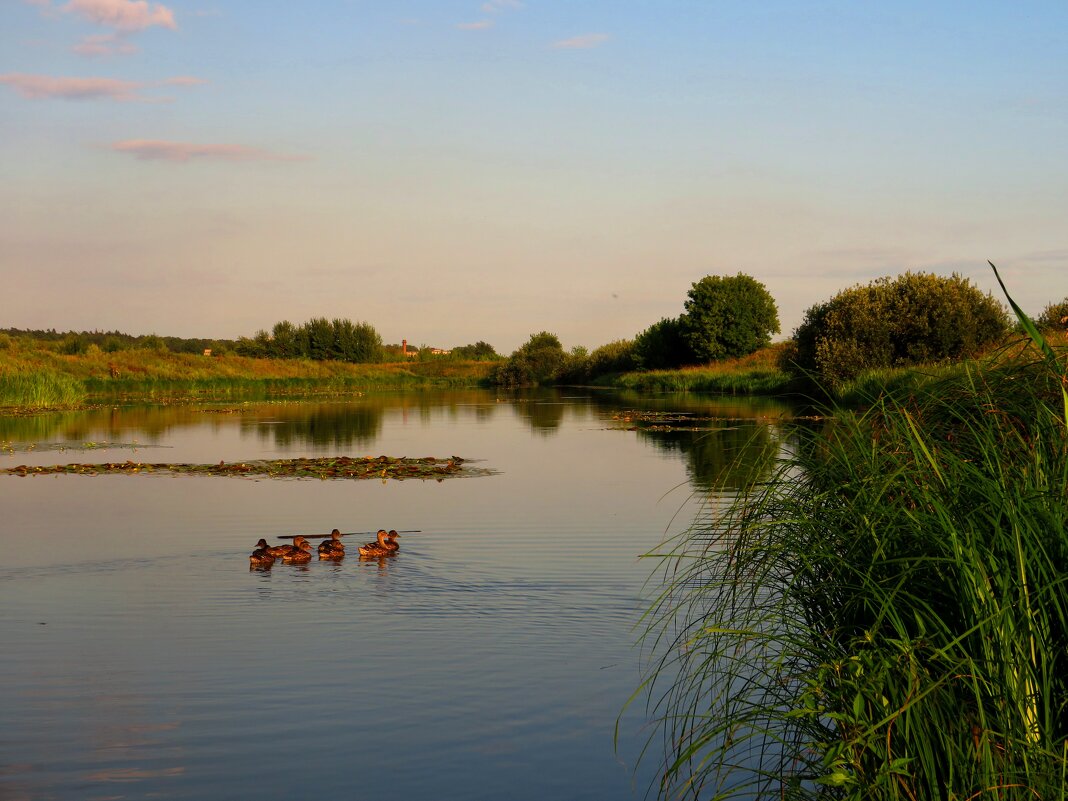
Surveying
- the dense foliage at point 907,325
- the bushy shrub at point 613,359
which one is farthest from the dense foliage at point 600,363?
the dense foliage at point 907,325

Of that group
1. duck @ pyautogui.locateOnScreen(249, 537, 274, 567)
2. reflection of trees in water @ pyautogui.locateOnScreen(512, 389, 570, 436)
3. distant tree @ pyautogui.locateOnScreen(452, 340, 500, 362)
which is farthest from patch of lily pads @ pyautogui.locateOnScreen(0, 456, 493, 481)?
distant tree @ pyautogui.locateOnScreen(452, 340, 500, 362)

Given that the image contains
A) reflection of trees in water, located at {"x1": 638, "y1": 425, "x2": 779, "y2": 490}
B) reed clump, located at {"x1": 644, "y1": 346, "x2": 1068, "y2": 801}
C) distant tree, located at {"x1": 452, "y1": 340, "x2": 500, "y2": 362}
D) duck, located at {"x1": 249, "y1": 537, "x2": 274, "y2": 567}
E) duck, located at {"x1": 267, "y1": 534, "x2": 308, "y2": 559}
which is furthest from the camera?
distant tree, located at {"x1": 452, "y1": 340, "x2": 500, "y2": 362}

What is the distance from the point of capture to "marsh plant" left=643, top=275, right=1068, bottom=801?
13.7 ft

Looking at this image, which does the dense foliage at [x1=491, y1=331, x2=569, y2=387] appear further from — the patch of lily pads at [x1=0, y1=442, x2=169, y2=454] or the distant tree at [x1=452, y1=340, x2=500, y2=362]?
the patch of lily pads at [x1=0, y1=442, x2=169, y2=454]

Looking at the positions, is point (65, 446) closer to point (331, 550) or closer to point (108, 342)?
point (331, 550)

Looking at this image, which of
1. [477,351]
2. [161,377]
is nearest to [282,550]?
[161,377]

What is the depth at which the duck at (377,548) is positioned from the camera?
41.8 feet

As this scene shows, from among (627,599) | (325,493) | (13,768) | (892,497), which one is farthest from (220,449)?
(892,497)

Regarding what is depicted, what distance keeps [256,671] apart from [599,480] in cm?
1321

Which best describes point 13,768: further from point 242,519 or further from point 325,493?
point 325,493

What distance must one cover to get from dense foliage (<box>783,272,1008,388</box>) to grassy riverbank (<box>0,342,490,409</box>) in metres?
34.5

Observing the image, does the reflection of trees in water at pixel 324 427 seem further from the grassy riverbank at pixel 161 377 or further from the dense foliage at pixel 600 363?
the dense foliage at pixel 600 363

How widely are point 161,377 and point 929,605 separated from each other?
219ft

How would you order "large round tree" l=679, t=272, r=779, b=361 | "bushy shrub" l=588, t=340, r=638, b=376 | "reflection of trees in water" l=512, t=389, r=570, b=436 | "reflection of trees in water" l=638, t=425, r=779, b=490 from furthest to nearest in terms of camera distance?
"bushy shrub" l=588, t=340, r=638, b=376
"large round tree" l=679, t=272, r=779, b=361
"reflection of trees in water" l=512, t=389, r=570, b=436
"reflection of trees in water" l=638, t=425, r=779, b=490
